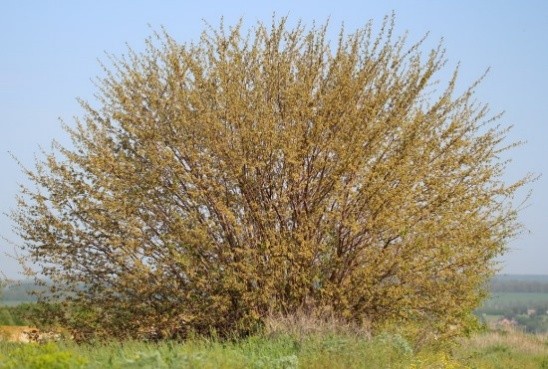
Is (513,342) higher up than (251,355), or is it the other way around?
(513,342)

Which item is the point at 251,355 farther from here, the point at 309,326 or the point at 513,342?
the point at 513,342

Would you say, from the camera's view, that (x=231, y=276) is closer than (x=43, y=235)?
Yes

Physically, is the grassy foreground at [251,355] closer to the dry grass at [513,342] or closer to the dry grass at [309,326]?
the dry grass at [309,326]

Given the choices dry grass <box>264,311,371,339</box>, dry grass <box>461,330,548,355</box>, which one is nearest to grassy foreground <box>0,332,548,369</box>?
dry grass <box>264,311,371,339</box>

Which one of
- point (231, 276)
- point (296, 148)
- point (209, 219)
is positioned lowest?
point (231, 276)

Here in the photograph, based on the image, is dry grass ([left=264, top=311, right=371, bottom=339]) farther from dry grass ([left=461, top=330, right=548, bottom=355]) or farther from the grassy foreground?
dry grass ([left=461, top=330, right=548, bottom=355])

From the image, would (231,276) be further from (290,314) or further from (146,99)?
(146,99)

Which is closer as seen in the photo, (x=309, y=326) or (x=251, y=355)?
(x=251, y=355)

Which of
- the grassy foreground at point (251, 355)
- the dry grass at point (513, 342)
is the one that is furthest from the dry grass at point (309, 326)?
the dry grass at point (513, 342)

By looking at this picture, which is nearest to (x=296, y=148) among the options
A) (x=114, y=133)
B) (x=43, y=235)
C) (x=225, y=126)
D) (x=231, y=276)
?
(x=225, y=126)

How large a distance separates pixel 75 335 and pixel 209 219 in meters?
3.20

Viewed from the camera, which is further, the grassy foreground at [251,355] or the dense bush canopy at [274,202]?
the dense bush canopy at [274,202]

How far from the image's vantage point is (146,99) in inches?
642

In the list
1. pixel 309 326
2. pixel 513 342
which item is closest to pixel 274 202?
pixel 309 326
